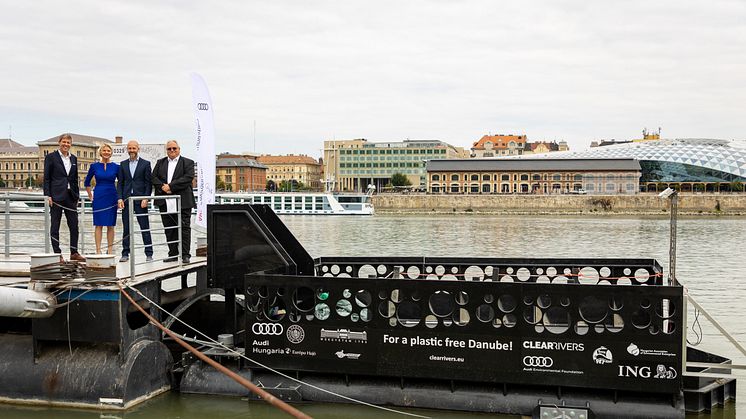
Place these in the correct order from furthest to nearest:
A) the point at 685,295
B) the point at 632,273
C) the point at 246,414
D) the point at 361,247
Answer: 1. the point at 361,247
2. the point at 632,273
3. the point at 246,414
4. the point at 685,295

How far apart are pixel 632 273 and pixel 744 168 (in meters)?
136

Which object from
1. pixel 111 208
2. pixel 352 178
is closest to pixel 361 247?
pixel 111 208

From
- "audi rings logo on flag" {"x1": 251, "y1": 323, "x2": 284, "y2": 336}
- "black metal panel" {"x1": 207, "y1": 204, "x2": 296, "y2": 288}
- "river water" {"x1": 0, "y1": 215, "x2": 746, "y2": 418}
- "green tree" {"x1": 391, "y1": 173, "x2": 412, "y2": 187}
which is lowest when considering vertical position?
"river water" {"x1": 0, "y1": 215, "x2": 746, "y2": 418}

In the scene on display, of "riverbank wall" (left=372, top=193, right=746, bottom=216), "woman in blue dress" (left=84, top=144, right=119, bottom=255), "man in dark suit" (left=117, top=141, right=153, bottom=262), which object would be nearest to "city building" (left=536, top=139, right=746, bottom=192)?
"riverbank wall" (left=372, top=193, right=746, bottom=216)

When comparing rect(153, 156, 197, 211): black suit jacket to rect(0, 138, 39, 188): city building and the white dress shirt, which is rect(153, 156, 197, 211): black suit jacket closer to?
the white dress shirt

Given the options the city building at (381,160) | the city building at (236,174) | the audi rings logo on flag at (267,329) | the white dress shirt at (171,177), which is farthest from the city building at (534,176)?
the audi rings logo on flag at (267,329)

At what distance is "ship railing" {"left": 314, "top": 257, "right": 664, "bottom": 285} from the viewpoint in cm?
1023

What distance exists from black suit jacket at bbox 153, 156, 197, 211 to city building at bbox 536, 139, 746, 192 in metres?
132

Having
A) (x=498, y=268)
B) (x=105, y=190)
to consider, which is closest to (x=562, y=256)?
(x=498, y=268)

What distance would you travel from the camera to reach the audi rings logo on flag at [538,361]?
25.7 ft

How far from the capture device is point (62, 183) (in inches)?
421

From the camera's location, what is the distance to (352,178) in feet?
612

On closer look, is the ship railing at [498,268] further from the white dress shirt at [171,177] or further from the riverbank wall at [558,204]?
the riverbank wall at [558,204]

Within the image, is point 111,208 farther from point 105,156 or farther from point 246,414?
point 246,414
